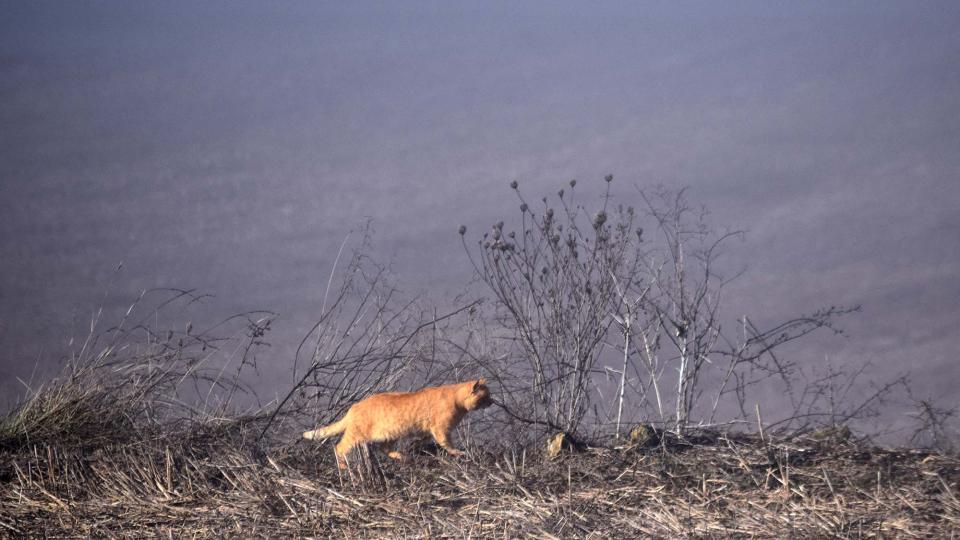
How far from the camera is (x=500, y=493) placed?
3.42 meters

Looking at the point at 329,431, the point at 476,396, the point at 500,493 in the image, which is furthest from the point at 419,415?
the point at 500,493

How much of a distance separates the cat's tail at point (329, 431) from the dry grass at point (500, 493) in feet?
0.48

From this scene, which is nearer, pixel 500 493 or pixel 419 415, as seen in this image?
pixel 500 493

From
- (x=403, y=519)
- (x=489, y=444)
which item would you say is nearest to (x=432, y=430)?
(x=489, y=444)

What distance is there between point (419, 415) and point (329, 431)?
61cm

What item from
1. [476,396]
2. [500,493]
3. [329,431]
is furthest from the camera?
[329,431]

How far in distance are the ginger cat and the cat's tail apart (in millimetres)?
176

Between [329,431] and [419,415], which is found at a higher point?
[419,415]

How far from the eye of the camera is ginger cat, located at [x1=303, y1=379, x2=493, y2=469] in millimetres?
4133

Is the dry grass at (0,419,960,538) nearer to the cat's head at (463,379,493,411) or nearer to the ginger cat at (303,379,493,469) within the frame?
the ginger cat at (303,379,493,469)

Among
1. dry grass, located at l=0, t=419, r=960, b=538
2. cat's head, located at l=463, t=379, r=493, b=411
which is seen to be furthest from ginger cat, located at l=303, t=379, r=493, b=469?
dry grass, located at l=0, t=419, r=960, b=538

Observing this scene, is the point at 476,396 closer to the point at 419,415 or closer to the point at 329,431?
the point at 419,415

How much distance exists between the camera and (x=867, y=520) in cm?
296

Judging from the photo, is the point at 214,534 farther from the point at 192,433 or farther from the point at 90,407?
the point at 90,407
